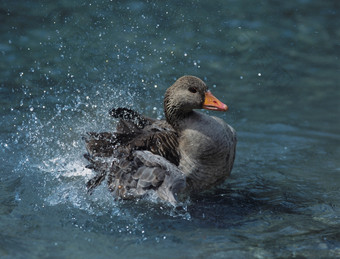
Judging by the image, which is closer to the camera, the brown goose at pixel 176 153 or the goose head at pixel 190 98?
the brown goose at pixel 176 153

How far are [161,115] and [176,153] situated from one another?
277cm

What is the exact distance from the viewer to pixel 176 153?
6289mm

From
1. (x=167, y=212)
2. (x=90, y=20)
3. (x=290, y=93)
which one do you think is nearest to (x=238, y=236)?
(x=167, y=212)

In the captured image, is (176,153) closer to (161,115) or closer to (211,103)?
(211,103)

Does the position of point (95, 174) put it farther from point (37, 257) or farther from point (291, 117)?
point (291, 117)

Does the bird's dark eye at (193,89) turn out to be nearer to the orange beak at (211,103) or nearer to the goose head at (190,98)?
the goose head at (190,98)

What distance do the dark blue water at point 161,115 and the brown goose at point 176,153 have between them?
0.84ft

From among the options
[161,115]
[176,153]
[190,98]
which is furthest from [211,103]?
[161,115]

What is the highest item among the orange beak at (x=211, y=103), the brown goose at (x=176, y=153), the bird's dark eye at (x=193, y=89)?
the bird's dark eye at (x=193, y=89)

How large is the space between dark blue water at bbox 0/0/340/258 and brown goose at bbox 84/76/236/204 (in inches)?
10.0

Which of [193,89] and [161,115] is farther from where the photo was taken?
[161,115]

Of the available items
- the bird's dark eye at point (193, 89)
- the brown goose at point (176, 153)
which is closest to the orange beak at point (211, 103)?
the brown goose at point (176, 153)

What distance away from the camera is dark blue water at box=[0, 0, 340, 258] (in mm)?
5457

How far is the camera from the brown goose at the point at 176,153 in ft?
19.8
